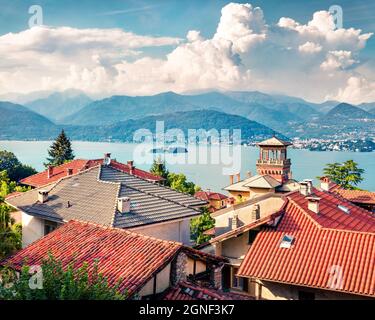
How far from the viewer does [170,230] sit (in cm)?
1889

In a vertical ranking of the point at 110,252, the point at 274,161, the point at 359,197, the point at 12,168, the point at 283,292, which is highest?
the point at 110,252

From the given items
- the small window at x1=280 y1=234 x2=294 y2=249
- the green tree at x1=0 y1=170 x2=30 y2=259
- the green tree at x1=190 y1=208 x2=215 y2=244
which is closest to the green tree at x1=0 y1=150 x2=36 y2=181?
the green tree at x1=190 y1=208 x2=215 y2=244

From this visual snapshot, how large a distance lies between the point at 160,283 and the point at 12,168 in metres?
55.0

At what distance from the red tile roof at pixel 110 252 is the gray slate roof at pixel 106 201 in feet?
10.2

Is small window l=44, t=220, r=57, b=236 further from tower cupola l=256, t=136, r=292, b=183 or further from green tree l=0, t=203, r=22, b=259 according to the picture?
tower cupola l=256, t=136, r=292, b=183

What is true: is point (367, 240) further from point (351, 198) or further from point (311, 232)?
point (351, 198)

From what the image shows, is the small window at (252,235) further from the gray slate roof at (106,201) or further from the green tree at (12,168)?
the green tree at (12,168)

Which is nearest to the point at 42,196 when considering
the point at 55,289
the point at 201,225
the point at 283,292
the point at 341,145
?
the point at 283,292

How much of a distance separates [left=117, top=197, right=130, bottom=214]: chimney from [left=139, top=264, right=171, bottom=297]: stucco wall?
6.91 m

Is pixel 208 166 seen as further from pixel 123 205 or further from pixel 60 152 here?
pixel 123 205

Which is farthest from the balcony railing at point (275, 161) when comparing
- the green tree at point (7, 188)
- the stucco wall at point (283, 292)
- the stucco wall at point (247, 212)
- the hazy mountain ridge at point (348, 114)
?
the hazy mountain ridge at point (348, 114)

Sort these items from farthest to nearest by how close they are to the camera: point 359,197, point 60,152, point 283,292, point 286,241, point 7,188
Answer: point 60,152, point 7,188, point 359,197, point 286,241, point 283,292

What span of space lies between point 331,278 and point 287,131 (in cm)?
14640
